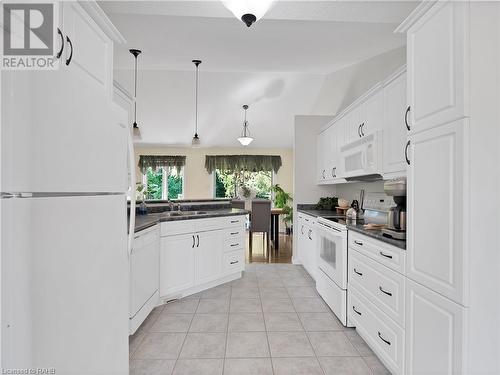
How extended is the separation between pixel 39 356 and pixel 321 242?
2.61m

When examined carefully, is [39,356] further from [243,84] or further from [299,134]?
[243,84]

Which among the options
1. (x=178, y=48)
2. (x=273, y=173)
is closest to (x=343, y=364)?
(x=178, y=48)

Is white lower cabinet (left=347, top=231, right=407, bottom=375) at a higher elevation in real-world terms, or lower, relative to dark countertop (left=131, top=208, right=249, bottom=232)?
lower

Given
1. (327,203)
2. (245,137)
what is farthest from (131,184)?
(245,137)

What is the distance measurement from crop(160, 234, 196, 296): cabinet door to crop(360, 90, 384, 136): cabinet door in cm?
→ 223

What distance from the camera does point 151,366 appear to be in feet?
5.97

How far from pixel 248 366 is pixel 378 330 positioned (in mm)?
915

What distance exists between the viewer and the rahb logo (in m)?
0.74

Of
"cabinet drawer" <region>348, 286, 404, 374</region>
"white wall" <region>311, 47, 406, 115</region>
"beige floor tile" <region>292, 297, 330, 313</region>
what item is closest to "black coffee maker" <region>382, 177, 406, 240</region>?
"cabinet drawer" <region>348, 286, 404, 374</region>

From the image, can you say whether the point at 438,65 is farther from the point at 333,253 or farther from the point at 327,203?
the point at 327,203

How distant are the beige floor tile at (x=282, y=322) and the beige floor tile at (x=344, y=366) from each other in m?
0.44

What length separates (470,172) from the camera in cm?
113

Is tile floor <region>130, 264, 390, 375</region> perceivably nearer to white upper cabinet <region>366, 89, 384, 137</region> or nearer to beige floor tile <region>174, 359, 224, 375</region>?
beige floor tile <region>174, 359, 224, 375</region>

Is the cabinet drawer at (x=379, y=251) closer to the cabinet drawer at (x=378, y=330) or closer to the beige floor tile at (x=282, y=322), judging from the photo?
the cabinet drawer at (x=378, y=330)
